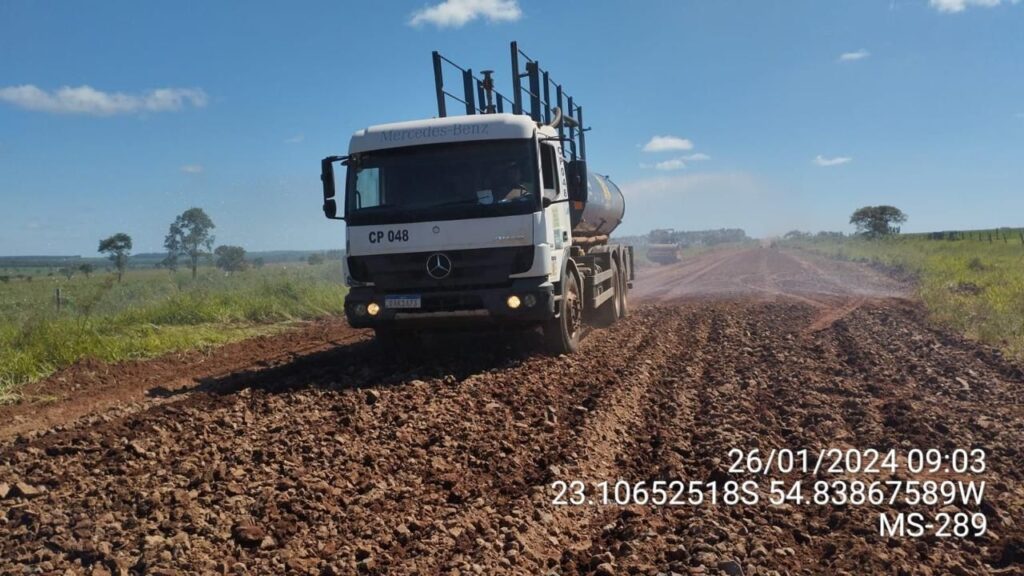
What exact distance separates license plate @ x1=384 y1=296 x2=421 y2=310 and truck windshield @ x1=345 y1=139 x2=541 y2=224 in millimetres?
866

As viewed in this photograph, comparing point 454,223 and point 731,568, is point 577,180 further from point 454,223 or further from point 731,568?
point 731,568

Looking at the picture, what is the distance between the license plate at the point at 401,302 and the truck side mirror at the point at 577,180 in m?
2.24

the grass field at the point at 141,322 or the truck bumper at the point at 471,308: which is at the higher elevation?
the truck bumper at the point at 471,308

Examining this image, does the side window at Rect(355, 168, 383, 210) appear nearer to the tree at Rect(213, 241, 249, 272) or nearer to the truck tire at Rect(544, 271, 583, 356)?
the truck tire at Rect(544, 271, 583, 356)

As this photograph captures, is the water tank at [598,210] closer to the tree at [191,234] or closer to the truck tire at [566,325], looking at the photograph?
the truck tire at [566,325]

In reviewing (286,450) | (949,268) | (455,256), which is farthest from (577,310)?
(949,268)

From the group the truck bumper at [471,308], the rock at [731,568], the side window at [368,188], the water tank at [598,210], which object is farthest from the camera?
the water tank at [598,210]

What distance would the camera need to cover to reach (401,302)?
27.1 ft

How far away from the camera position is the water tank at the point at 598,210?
419 inches

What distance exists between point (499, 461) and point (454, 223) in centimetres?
353

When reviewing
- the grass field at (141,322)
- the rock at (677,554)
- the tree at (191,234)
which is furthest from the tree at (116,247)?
the rock at (677,554)

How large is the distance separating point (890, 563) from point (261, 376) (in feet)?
22.9

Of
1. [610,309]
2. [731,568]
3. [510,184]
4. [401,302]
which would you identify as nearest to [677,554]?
[731,568]

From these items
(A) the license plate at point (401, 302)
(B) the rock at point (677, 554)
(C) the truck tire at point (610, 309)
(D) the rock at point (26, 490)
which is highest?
(A) the license plate at point (401, 302)
